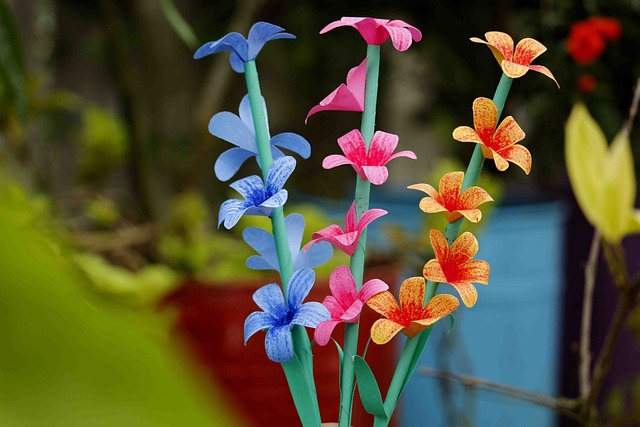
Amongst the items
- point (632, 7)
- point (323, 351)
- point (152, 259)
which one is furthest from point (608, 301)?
point (152, 259)

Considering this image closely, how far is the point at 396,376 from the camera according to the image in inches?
8.4

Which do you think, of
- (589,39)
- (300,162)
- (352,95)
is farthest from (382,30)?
(300,162)

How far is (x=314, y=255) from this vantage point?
0.71ft

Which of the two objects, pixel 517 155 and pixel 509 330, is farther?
pixel 509 330

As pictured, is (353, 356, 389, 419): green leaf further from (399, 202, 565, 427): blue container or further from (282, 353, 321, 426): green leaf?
(399, 202, 565, 427): blue container

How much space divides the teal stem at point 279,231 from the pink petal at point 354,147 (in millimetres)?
21

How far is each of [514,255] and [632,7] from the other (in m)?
0.34

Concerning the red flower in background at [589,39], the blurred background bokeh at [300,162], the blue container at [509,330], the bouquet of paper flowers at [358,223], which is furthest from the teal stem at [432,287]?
the blue container at [509,330]

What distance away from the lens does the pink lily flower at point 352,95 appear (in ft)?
0.68

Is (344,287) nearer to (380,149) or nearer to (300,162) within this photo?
(380,149)

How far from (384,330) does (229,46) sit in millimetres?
86

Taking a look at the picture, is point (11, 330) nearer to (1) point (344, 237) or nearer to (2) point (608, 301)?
(1) point (344, 237)

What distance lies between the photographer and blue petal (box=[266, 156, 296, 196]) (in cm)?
20

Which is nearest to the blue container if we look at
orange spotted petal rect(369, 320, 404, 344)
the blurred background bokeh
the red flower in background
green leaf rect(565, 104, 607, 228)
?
the blurred background bokeh
